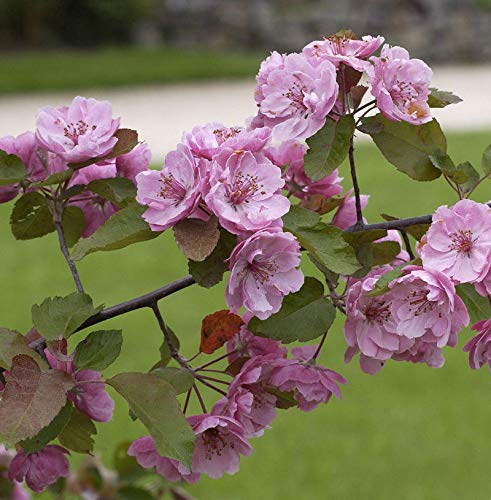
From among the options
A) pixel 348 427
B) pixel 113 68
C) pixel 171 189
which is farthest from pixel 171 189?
pixel 113 68

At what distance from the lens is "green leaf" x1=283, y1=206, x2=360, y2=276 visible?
725mm

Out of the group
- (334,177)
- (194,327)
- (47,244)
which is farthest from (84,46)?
(334,177)

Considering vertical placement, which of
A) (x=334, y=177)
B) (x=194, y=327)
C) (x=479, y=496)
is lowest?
(x=194, y=327)

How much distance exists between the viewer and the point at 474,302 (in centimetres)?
76

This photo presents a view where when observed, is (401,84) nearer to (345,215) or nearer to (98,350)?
(345,215)

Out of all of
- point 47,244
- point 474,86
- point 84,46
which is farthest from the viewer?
point 84,46

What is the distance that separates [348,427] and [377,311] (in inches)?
105

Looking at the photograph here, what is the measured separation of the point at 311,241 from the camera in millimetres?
730

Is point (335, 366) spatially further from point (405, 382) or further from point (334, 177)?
point (334, 177)

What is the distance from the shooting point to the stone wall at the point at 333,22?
11.3 metres

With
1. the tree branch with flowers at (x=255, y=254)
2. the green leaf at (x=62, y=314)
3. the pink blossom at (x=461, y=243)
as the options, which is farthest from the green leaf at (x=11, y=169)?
the pink blossom at (x=461, y=243)

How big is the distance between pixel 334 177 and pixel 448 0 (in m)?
11.1

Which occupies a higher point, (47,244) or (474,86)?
(47,244)

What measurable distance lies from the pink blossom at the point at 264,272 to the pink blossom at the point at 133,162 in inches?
8.8
